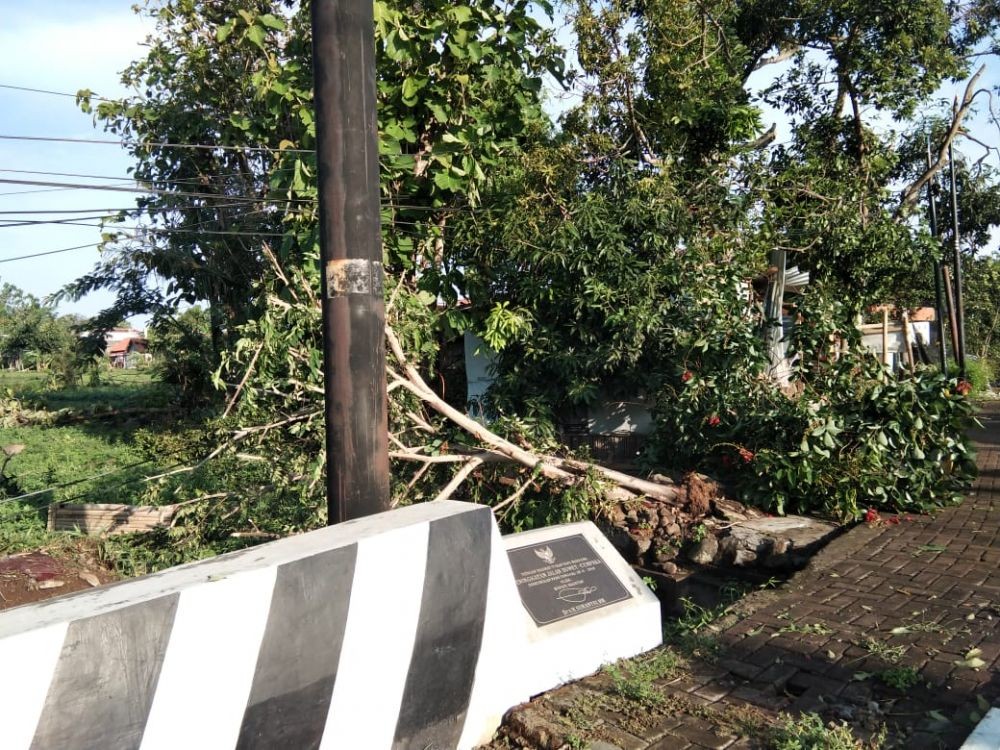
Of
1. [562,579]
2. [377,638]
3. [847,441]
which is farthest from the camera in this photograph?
[847,441]

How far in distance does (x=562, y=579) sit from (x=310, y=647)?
1778 millimetres

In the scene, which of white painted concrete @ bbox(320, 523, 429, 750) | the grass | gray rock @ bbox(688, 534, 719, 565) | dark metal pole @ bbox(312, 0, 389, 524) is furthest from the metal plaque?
the grass

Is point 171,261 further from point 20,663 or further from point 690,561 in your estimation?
point 20,663

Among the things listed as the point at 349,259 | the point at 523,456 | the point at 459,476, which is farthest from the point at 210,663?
the point at 523,456

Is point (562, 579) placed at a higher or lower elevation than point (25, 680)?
lower

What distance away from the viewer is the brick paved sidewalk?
3.31 meters

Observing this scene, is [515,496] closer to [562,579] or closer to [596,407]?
[562,579]

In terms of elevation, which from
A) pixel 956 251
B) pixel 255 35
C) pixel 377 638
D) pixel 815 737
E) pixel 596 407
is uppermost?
pixel 255 35

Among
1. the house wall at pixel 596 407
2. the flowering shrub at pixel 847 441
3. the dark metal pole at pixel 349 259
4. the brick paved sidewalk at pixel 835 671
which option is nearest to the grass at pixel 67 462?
the dark metal pole at pixel 349 259

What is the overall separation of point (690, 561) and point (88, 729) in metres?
6.02

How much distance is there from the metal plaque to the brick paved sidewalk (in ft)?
1.22

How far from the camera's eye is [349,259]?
3.59m

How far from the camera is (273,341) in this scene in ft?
21.7

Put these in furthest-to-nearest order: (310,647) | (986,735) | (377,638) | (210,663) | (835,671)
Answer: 1. (835,671)
2. (986,735)
3. (377,638)
4. (310,647)
5. (210,663)
